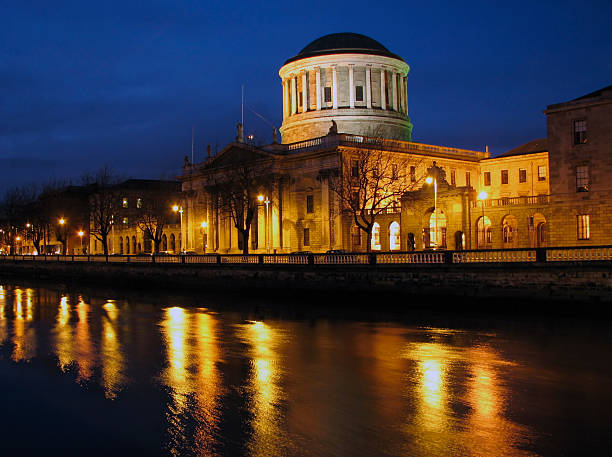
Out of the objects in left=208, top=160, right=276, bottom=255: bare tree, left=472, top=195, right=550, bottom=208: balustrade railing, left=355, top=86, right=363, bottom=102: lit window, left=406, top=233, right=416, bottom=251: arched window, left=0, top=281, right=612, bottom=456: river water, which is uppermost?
left=355, top=86, right=363, bottom=102: lit window

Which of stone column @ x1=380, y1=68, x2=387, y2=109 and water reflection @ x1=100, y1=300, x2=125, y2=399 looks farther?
stone column @ x1=380, y1=68, x2=387, y2=109

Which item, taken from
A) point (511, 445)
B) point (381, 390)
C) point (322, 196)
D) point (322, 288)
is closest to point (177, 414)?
point (381, 390)

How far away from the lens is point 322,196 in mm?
71812

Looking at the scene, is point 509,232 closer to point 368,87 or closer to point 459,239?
point 459,239

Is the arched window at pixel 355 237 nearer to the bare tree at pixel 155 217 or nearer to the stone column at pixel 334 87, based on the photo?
the stone column at pixel 334 87

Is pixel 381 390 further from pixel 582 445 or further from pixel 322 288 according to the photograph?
pixel 322 288

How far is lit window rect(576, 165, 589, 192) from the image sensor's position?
46.5m

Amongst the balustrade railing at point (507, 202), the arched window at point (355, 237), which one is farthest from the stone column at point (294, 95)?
the balustrade railing at point (507, 202)

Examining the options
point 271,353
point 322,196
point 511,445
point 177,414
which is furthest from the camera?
point 322,196

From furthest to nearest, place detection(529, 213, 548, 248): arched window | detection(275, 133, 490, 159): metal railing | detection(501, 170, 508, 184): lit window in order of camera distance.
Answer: detection(501, 170, 508, 184): lit window
detection(275, 133, 490, 159): metal railing
detection(529, 213, 548, 248): arched window

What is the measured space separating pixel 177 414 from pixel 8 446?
3.44 m

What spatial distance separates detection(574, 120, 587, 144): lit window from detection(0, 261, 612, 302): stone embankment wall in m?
18.4

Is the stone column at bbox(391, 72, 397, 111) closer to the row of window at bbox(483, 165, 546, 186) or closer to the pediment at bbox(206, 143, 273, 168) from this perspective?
the row of window at bbox(483, 165, 546, 186)

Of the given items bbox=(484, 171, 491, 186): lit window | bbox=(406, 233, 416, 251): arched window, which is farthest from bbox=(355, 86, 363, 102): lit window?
bbox=(406, 233, 416, 251): arched window
